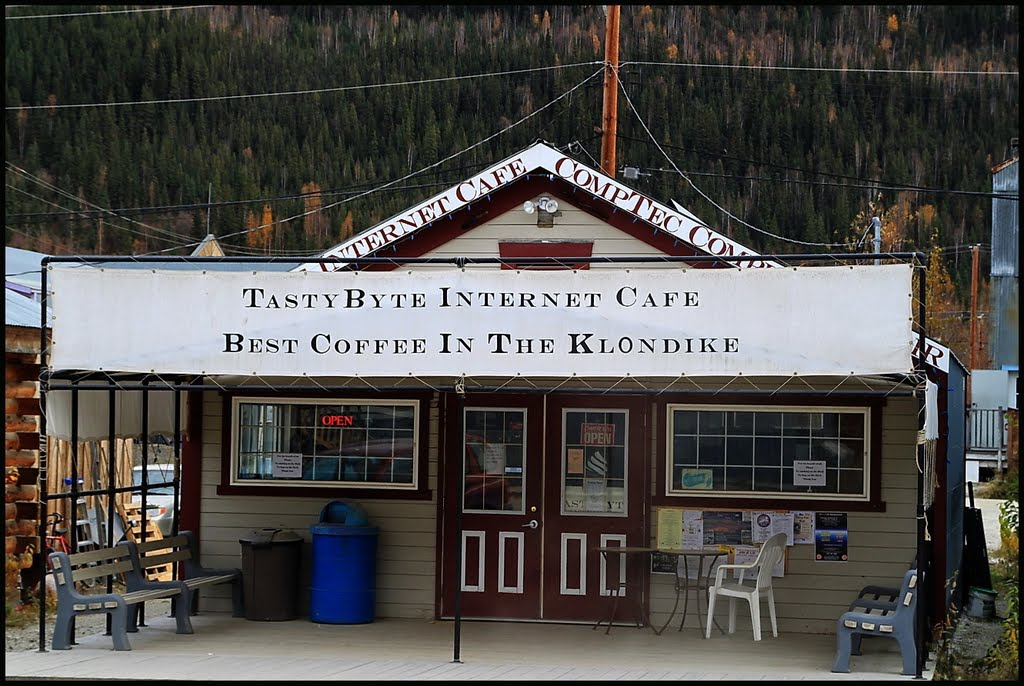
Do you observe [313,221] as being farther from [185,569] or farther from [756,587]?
[756,587]

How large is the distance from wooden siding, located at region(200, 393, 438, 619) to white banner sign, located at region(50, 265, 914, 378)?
2.87 m

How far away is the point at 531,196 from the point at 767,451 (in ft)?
11.9

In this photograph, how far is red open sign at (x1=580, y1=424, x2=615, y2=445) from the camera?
532 inches

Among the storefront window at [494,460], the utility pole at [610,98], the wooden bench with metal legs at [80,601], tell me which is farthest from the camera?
the utility pole at [610,98]

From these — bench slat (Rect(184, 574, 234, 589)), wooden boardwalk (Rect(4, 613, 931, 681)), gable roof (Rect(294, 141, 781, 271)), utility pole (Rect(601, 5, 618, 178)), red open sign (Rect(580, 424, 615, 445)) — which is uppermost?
utility pole (Rect(601, 5, 618, 178))

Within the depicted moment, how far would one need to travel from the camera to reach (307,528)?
13922mm

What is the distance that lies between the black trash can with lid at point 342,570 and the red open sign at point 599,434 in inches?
91.6

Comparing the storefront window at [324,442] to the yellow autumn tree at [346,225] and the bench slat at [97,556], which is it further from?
the yellow autumn tree at [346,225]

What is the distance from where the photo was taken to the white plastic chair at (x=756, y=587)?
12.2 m

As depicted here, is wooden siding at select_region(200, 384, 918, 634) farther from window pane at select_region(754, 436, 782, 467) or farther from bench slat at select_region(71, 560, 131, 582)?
bench slat at select_region(71, 560, 131, 582)

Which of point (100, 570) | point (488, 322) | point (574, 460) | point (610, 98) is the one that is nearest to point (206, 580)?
point (100, 570)

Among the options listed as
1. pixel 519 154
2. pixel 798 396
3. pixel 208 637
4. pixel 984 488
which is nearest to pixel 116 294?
pixel 208 637

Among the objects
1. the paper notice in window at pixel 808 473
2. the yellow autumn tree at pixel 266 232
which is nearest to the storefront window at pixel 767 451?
the paper notice in window at pixel 808 473

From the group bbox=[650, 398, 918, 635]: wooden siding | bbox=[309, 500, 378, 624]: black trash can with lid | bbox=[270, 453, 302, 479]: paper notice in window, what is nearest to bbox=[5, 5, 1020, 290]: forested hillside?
bbox=[270, 453, 302, 479]: paper notice in window
